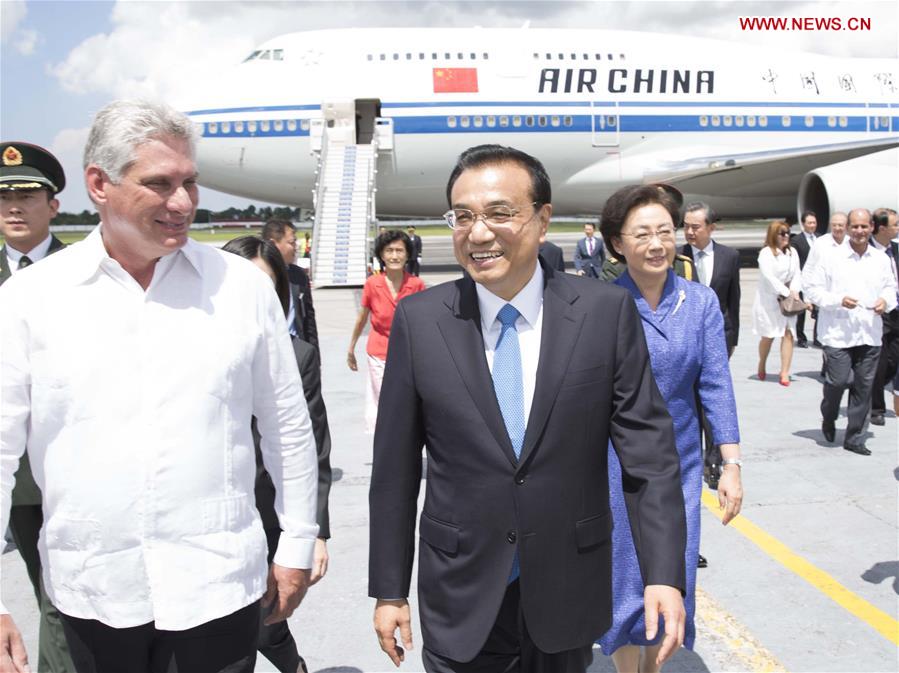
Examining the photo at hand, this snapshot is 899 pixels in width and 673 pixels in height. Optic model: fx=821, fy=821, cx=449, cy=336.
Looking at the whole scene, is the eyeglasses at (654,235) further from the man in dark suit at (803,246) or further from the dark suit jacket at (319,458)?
the man in dark suit at (803,246)

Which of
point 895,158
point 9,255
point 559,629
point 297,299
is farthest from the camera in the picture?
point 895,158

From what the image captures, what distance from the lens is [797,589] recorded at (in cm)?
405

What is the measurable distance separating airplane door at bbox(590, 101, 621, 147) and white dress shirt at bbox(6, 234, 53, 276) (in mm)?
16672

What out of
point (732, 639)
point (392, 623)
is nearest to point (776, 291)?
point (732, 639)

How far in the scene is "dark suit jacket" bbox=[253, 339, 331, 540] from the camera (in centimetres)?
268

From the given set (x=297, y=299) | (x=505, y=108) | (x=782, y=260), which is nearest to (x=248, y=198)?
(x=505, y=108)

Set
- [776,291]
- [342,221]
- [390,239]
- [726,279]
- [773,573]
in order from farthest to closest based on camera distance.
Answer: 1. [342,221]
2. [776,291]
3. [390,239]
4. [726,279]
5. [773,573]

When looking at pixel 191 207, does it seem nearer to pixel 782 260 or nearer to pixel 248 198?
pixel 782 260

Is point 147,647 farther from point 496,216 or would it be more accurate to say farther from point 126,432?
point 496,216

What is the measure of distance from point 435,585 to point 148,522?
0.75 meters

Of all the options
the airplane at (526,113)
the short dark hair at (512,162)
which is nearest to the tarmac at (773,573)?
the short dark hair at (512,162)

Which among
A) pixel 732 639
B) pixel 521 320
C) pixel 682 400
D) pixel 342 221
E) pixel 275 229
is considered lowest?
pixel 732 639

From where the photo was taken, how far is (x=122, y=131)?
Result: 6.38 ft

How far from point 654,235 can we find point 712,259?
2.69 m
